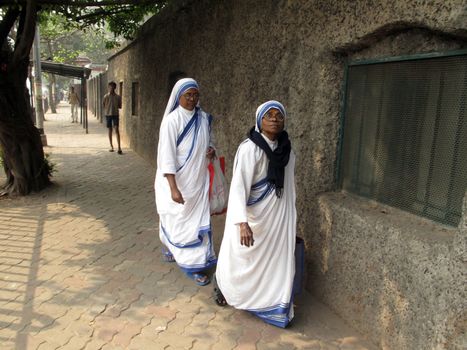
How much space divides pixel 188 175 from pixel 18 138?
149 inches

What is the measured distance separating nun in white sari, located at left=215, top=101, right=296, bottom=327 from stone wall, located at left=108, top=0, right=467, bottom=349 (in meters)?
0.44

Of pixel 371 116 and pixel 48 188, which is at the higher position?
pixel 371 116

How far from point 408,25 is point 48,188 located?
19.9ft

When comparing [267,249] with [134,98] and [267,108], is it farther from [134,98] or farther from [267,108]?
[134,98]

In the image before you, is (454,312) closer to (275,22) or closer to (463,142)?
(463,142)

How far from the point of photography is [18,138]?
20.4ft

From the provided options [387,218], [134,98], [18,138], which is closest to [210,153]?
[387,218]

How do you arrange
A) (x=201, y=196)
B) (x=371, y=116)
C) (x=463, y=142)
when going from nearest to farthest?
(x=463, y=142) < (x=371, y=116) < (x=201, y=196)

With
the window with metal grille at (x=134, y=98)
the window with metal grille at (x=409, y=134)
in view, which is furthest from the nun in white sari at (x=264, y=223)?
the window with metal grille at (x=134, y=98)

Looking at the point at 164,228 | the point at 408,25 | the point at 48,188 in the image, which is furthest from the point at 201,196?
the point at 48,188

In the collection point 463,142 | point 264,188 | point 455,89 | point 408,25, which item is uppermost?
point 408,25

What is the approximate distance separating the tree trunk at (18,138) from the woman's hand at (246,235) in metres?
4.76

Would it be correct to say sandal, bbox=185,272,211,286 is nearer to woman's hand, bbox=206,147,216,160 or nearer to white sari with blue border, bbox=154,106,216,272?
white sari with blue border, bbox=154,106,216,272

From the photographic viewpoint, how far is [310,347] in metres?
2.84
